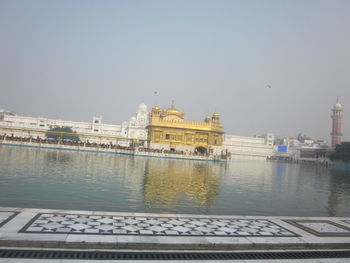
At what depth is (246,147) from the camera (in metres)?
106

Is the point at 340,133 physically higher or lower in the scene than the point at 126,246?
higher

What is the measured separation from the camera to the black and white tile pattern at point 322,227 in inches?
314

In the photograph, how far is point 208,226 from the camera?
7.82 meters

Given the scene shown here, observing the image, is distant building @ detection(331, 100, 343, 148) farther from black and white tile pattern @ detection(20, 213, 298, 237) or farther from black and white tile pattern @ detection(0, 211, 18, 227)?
black and white tile pattern @ detection(0, 211, 18, 227)

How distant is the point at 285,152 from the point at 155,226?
11328cm

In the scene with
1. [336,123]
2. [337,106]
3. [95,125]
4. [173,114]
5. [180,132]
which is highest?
[337,106]

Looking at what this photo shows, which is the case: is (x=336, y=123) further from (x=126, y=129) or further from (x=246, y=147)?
(x=126, y=129)

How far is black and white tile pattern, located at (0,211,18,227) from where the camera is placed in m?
6.87

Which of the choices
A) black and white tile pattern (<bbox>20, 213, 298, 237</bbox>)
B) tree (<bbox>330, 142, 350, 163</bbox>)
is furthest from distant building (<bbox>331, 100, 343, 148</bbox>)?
black and white tile pattern (<bbox>20, 213, 298, 237</bbox>)

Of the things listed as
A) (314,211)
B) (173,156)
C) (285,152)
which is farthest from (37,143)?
(285,152)

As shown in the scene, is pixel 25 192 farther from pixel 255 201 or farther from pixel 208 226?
pixel 255 201

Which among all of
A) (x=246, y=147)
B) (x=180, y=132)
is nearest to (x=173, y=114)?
(x=180, y=132)

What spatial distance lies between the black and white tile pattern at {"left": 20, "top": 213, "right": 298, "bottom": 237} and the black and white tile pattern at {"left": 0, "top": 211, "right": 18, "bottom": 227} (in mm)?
483

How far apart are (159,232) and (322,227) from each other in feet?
14.7
